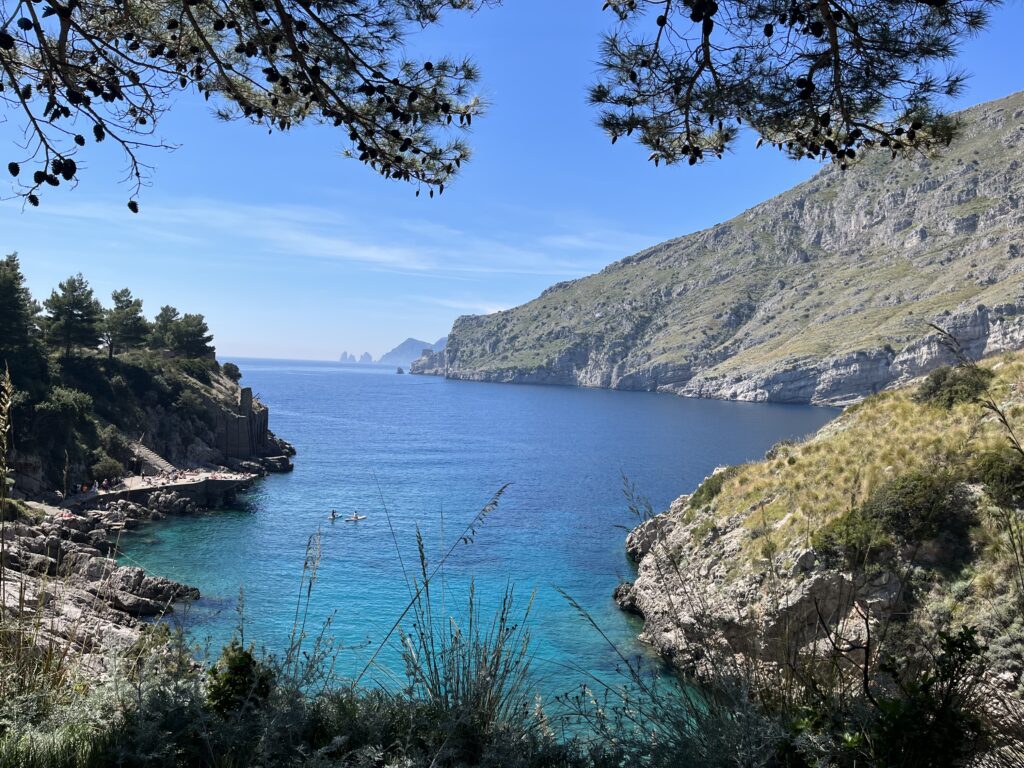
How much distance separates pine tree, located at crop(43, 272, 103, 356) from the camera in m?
50.3

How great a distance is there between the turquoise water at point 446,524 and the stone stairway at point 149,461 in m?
6.33

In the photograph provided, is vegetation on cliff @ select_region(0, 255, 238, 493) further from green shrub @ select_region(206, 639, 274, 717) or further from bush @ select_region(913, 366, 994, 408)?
bush @ select_region(913, 366, 994, 408)

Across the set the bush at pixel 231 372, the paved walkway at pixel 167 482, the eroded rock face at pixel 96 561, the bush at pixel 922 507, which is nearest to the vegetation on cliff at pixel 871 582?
the bush at pixel 922 507

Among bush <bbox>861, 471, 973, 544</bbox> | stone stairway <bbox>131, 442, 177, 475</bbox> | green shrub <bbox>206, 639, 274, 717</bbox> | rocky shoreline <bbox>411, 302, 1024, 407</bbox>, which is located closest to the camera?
green shrub <bbox>206, 639, 274, 717</bbox>

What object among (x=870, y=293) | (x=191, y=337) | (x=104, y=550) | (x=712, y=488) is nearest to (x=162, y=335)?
(x=191, y=337)

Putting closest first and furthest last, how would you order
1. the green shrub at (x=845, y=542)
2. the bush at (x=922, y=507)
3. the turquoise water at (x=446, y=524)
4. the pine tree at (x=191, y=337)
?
the green shrub at (x=845, y=542)
the bush at (x=922, y=507)
the turquoise water at (x=446, y=524)
the pine tree at (x=191, y=337)

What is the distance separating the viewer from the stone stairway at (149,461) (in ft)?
153

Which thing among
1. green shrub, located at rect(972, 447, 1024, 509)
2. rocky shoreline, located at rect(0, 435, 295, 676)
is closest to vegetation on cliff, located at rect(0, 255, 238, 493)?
rocky shoreline, located at rect(0, 435, 295, 676)

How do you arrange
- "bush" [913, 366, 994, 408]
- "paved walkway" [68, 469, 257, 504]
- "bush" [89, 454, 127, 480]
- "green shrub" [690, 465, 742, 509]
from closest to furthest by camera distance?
"bush" [913, 366, 994, 408] → "green shrub" [690, 465, 742, 509] → "paved walkway" [68, 469, 257, 504] → "bush" [89, 454, 127, 480]

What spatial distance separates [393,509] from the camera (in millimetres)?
44469

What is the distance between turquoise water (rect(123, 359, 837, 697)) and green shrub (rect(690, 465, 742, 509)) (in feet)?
17.5

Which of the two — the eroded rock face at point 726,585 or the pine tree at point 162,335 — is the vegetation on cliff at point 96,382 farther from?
the eroded rock face at point 726,585

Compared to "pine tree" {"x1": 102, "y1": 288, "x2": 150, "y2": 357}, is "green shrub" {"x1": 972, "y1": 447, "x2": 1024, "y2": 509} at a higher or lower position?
lower

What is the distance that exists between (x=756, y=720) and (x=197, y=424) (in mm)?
59829
